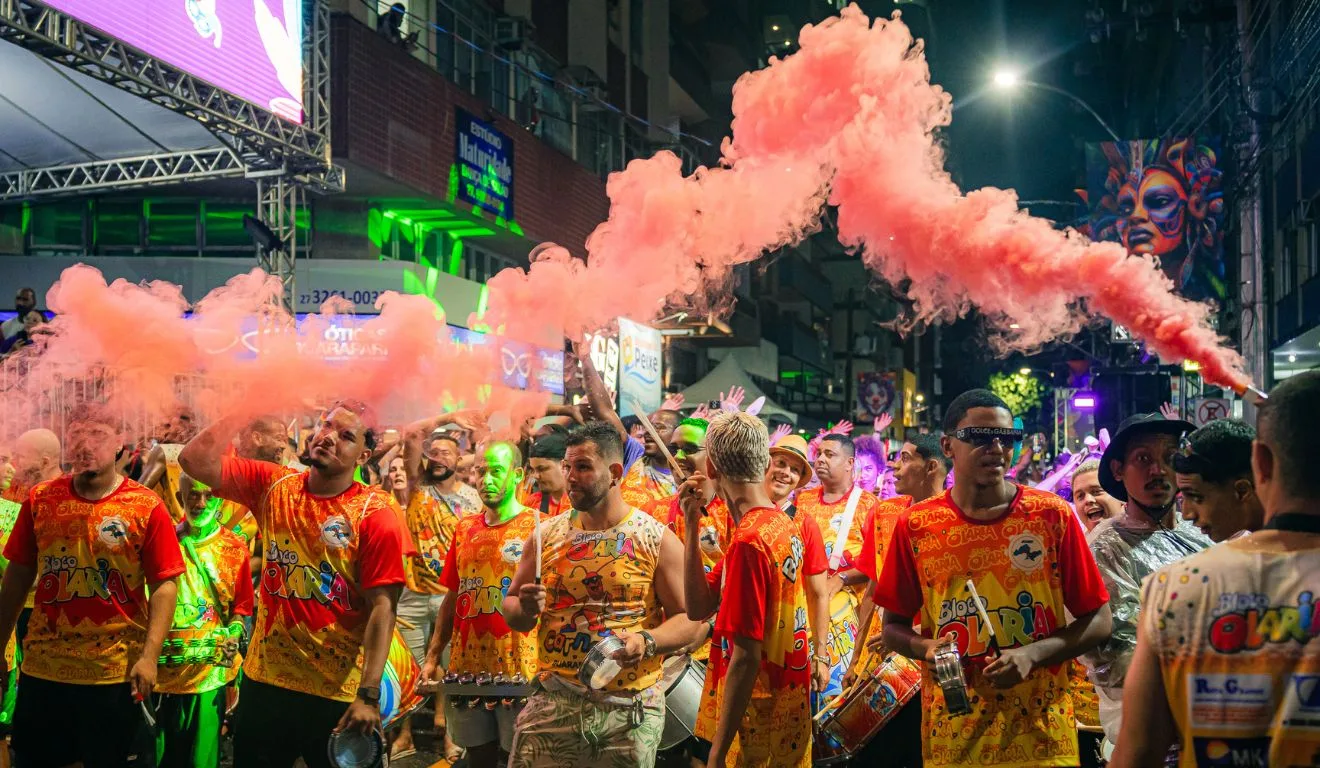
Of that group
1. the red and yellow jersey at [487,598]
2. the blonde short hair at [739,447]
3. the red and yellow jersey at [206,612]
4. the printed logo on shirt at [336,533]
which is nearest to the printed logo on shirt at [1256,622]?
the blonde short hair at [739,447]

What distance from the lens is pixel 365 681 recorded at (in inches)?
230

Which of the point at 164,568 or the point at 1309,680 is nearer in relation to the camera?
the point at 1309,680

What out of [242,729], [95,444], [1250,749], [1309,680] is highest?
[95,444]

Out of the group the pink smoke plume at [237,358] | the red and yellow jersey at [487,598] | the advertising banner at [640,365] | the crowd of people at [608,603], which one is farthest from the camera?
the advertising banner at [640,365]

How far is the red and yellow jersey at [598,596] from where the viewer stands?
17.9 ft

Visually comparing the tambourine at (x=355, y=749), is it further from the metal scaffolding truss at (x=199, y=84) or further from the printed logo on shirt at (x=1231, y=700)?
the metal scaffolding truss at (x=199, y=84)

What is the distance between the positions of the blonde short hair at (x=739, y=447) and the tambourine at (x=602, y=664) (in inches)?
38.5

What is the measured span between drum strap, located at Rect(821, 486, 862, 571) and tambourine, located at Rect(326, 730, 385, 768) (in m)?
3.39

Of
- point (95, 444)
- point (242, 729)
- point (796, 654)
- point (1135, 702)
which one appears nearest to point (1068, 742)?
point (796, 654)

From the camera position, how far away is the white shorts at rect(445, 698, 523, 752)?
7.52 meters

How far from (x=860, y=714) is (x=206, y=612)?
3986 millimetres

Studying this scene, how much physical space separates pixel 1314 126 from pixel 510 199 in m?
15.1

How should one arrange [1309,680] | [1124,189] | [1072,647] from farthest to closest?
[1124,189] < [1072,647] < [1309,680]

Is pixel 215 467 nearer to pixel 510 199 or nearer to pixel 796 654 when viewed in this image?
pixel 796 654
